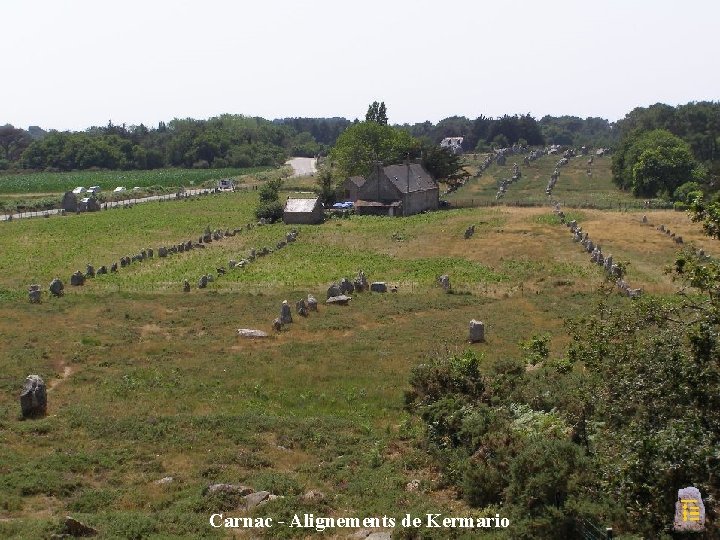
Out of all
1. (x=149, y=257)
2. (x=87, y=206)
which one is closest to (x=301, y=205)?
(x=149, y=257)

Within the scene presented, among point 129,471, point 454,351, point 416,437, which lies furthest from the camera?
point 454,351

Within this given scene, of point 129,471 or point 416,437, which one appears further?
point 416,437

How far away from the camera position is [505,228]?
Answer: 190 feet

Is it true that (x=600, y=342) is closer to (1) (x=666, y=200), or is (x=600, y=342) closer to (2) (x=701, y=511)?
(2) (x=701, y=511)

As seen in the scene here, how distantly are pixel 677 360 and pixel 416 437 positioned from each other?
23.6ft

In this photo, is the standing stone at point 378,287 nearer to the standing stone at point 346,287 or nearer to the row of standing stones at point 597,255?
the standing stone at point 346,287

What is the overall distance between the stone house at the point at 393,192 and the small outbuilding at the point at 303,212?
593 centimetres

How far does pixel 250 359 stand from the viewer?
25891 mm

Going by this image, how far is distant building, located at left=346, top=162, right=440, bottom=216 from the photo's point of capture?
71438 millimetres

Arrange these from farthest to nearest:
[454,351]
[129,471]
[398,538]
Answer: [454,351] → [129,471] → [398,538]

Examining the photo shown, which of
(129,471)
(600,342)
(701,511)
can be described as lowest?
(129,471)

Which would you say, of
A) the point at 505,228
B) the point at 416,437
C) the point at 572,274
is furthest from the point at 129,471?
the point at 505,228

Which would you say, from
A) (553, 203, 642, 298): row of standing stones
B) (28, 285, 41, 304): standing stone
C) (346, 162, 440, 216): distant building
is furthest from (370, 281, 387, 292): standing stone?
(346, 162, 440, 216): distant building

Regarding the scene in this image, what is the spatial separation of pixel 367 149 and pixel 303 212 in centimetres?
2179
